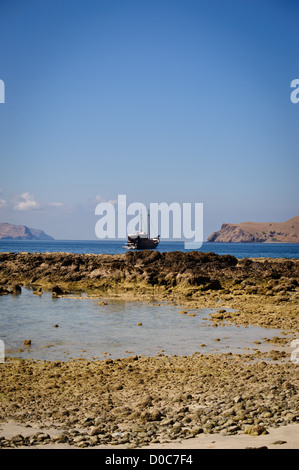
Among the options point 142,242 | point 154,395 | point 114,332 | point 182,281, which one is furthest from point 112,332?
point 142,242

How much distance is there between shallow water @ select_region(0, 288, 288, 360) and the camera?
44.5ft

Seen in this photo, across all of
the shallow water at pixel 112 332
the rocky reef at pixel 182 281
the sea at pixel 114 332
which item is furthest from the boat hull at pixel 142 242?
A: the shallow water at pixel 112 332

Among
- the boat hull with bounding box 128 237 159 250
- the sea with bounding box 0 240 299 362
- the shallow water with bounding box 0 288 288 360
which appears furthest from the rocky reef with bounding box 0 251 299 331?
the boat hull with bounding box 128 237 159 250

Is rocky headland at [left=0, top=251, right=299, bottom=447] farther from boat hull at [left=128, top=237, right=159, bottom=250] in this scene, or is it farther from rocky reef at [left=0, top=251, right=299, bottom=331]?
boat hull at [left=128, top=237, right=159, bottom=250]

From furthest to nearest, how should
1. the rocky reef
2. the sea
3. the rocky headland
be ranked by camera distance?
the rocky reef
the sea
the rocky headland

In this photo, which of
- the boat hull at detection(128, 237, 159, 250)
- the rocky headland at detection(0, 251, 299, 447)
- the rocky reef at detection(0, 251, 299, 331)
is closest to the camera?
the rocky headland at detection(0, 251, 299, 447)

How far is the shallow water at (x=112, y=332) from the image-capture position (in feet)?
44.5

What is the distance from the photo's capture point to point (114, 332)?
16.3 m

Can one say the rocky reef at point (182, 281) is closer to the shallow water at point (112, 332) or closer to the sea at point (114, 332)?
the sea at point (114, 332)

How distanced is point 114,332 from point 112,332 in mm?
71

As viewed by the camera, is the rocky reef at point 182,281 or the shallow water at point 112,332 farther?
the rocky reef at point 182,281

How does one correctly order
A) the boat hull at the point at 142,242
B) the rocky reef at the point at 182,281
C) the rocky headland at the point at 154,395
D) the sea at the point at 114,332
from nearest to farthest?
the rocky headland at the point at 154,395 < the sea at the point at 114,332 < the rocky reef at the point at 182,281 < the boat hull at the point at 142,242

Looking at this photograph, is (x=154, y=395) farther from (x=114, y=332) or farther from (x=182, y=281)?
(x=182, y=281)
